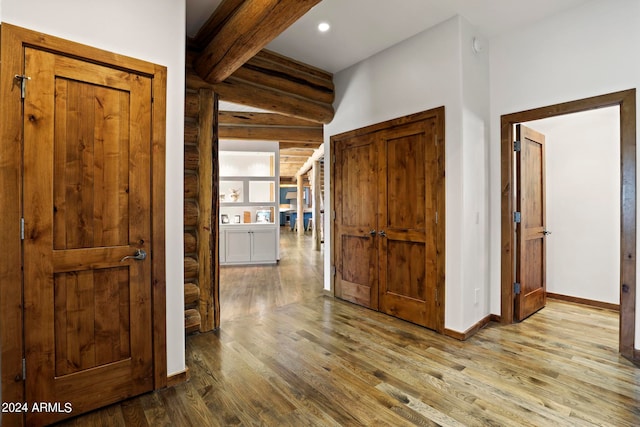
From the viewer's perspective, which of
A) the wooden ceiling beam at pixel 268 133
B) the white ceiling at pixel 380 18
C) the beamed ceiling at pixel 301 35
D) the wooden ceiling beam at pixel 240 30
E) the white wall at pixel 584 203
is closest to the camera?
the wooden ceiling beam at pixel 240 30

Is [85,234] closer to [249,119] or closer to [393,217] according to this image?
[393,217]

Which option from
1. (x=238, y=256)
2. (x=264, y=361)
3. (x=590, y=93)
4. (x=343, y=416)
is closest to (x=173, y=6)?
(x=264, y=361)

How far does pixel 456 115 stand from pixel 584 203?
2473 mm

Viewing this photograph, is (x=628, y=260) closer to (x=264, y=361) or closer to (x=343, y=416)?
(x=343, y=416)

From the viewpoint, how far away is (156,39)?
6.79 ft

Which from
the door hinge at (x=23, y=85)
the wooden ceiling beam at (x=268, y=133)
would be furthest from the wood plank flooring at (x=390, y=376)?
the wooden ceiling beam at (x=268, y=133)

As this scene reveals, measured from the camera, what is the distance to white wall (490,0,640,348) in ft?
8.31

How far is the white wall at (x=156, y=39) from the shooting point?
5.66 feet

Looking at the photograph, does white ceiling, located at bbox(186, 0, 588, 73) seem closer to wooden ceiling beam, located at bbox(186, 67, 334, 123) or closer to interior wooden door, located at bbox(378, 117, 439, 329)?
wooden ceiling beam, located at bbox(186, 67, 334, 123)

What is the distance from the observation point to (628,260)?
2.49 m

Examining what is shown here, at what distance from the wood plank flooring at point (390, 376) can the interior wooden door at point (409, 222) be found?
25 cm

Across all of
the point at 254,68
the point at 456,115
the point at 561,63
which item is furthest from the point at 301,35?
the point at 561,63

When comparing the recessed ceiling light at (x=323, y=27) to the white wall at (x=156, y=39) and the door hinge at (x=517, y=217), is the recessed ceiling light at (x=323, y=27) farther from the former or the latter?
the door hinge at (x=517, y=217)

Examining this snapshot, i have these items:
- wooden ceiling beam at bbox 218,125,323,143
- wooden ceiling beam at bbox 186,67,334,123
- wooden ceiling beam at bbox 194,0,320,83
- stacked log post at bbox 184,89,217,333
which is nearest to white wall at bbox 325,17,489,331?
wooden ceiling beam at bbox 186,67,334,123
